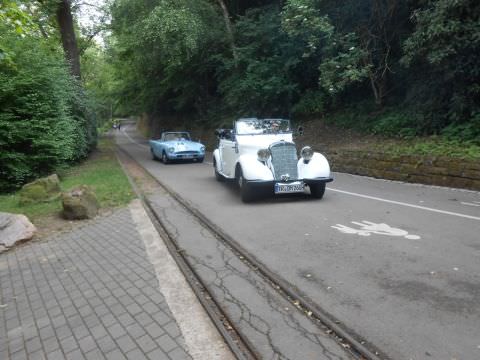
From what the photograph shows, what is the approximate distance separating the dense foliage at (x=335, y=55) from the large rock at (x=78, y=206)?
10122mm

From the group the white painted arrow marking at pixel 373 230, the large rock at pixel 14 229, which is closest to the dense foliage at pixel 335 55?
the white painted arrow marking at pixel 373 230

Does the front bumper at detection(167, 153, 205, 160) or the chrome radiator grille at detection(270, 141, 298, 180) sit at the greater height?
the chrome radiator grille at detection(270, 141, 298, 180)

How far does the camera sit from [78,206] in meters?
7.48

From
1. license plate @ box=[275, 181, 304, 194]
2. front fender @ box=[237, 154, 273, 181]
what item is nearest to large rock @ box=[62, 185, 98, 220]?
front fender @ box=[237, 154, 273, 181]

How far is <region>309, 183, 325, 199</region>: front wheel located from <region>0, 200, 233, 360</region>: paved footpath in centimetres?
398

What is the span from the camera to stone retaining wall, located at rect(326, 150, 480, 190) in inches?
363

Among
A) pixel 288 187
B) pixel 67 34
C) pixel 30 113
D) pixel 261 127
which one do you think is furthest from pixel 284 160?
pixel 67 34

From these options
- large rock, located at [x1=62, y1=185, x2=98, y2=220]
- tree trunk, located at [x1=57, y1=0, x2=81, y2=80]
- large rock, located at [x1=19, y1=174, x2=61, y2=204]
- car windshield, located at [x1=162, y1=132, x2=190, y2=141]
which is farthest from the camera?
tree trunk, located at [x1=57, y1=0, x2=81, y2=80]

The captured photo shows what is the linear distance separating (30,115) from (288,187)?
29.1ft

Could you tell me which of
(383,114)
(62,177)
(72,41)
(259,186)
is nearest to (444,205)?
(259,186)

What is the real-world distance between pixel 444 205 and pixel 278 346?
6027 millimetres

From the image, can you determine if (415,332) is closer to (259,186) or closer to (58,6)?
(259,186)

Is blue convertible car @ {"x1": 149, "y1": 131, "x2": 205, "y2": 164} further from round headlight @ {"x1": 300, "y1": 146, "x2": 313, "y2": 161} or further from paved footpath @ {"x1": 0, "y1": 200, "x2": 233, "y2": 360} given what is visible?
paved footpath @ {"x1": 0, "y1": 200, "x2": 233, "y2": 360}

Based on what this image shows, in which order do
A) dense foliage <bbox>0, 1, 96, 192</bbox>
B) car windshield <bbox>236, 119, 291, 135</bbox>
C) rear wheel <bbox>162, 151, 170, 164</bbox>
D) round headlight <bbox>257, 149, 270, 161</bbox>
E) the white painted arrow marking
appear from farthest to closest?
rear wheel <bbox>162, 151, 170, 164</bbox>, dense foliage <bbox>0, 1, 96, 192</bbox>, car windshield <bbox>236, 119, 291, 135</bbox>, round headlight <bbox>257, 149, 270, 161</bbox>, the white painted arrow marking
